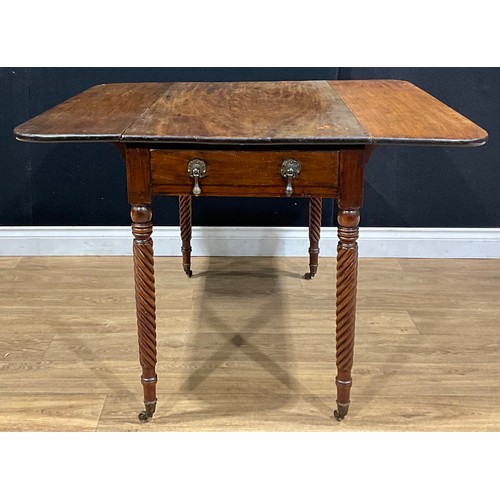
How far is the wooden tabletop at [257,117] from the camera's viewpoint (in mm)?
1681

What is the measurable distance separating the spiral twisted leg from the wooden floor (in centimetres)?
11

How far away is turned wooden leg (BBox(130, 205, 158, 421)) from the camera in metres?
1.80

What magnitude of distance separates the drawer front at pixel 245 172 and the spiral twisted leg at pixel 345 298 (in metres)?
0.09

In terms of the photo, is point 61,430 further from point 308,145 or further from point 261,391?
point 308,145

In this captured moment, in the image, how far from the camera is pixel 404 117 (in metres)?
1.86

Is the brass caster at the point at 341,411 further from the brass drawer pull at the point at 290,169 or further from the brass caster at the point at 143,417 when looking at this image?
the brass drawer pull at the point at 290,169

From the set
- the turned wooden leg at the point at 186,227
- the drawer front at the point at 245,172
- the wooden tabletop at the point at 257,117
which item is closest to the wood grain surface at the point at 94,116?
the wooden tabletop at the point at 257,117

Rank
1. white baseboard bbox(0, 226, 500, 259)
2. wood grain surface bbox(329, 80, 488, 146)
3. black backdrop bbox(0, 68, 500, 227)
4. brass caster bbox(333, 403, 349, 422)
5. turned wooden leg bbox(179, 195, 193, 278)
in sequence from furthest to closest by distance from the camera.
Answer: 1. white baseboard bbox(0, 226, 500, 259)
2. black backdrop bbox(0, 68, 500, 227)
3. turned wooden leg bbox(179, 195, 193, 278)
4. brass caster bbox(333, 403, 349, 422)
5. wood grain surface bbox(329, 80, 488, 146)

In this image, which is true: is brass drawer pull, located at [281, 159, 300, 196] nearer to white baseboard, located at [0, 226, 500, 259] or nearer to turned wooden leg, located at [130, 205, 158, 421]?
turned wooden leg, located at [130, 205, 158, 421]

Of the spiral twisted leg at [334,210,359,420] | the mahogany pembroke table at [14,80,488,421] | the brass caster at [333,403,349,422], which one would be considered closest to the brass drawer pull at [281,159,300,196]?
the mahogany pembroke table at [14,80,488,421]

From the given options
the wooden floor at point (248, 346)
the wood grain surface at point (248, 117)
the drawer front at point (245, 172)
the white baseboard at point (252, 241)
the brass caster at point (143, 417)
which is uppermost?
the wood grain surface at point (248, 117)

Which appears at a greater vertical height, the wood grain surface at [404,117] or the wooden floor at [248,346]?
the wood grain surface at [404,117]
